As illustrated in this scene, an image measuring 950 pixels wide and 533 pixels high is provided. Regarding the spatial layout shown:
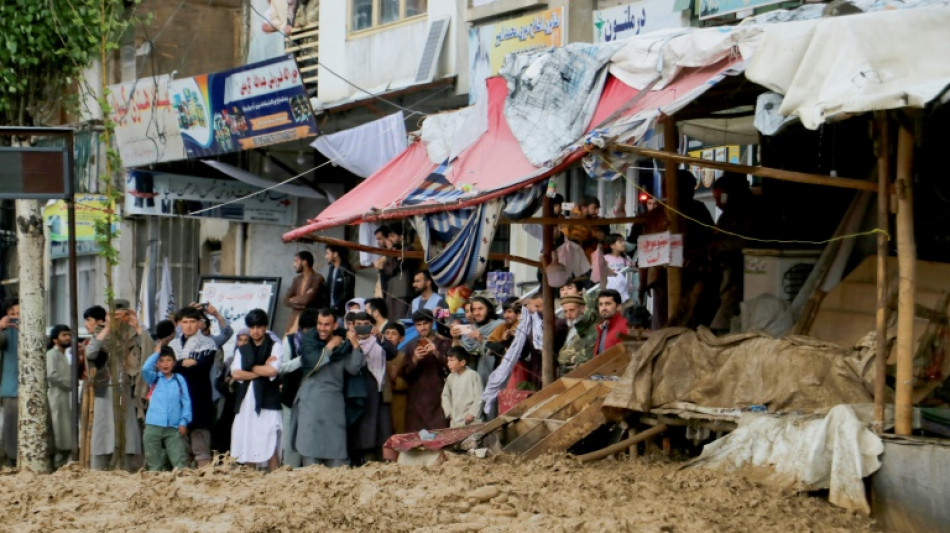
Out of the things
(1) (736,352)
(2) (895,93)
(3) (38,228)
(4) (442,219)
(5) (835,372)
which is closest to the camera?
(2) (895,93)

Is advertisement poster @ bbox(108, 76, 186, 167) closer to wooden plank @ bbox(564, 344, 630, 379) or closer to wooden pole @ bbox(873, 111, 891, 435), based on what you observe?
wooden plank @ bbox(564, 344, 630, 379)

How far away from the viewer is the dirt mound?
852 centimetres

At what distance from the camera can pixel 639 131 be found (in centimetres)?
981

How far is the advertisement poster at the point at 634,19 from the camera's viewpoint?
50.4 ft

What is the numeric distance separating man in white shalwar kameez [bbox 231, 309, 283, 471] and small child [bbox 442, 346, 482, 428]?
1.76 metres

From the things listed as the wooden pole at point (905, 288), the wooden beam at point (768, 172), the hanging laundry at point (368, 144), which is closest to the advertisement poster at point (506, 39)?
the hanging laundry at point (368, 144)

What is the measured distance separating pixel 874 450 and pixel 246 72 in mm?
12484

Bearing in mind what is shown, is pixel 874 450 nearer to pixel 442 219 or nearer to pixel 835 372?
pixel 835 372

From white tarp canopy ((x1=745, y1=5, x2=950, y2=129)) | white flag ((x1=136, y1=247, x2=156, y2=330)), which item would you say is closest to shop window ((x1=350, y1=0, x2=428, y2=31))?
white flag ((x1=136, y1=247, x2=156, y2=330))

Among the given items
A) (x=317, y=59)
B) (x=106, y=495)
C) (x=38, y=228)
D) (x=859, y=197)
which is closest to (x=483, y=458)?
(x=106, y=495)

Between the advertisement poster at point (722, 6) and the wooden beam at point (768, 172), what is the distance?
528 cm

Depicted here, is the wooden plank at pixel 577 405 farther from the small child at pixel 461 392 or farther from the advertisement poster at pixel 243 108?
the advertisement poster at pixel 243 108

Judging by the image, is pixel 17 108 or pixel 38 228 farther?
pixel 17 108

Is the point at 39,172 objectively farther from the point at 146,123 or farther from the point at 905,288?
the point at 146,123
